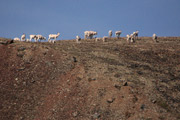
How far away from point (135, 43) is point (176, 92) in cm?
2205

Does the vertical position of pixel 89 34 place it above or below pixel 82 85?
above

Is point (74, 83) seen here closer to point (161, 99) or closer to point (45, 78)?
point (45, 78)

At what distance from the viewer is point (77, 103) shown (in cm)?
2577

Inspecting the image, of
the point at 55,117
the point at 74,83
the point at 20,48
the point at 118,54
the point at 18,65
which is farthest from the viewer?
the point at 118,54

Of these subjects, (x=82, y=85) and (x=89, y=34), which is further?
(x=89, y=34)

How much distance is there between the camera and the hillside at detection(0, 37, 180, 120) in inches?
968

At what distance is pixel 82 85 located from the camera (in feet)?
93.2

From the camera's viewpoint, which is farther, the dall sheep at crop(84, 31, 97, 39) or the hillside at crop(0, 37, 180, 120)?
the dall sheep at crop(84, 31, 97, 39)

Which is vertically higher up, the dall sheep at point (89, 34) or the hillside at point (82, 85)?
the dall sheep at point (89, 34)

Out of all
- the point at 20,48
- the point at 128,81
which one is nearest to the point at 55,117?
the point at 128,81

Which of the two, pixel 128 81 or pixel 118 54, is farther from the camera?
pixel 118 54

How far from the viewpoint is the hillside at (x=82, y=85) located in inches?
968

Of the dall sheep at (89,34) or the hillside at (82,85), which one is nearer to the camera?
the hillside at (82,85)

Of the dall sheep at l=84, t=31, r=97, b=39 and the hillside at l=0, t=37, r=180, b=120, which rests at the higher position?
the dall sheep at l=84, t=31, r=97, b=39
